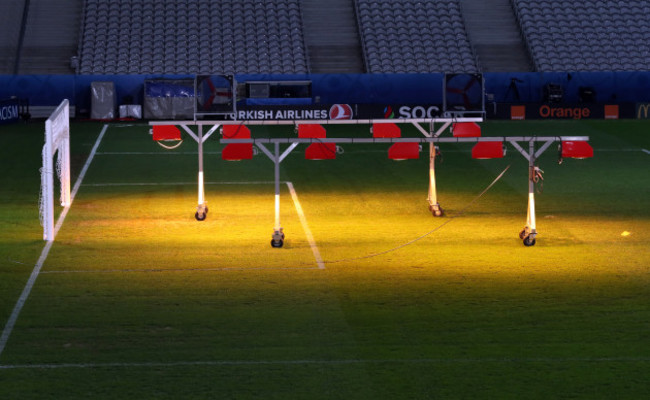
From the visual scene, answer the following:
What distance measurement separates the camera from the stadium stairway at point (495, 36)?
49.5m

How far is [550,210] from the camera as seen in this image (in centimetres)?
2325

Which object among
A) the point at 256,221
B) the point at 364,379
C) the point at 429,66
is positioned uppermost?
the point at 429,66

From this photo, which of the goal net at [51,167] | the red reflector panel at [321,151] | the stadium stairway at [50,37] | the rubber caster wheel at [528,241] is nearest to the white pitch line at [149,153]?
the goal net at [51,167]

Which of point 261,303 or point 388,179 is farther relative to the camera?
point 388,179

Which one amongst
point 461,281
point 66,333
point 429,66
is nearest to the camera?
point 66,333

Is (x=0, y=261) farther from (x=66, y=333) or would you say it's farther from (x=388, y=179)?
(x=388, y=179)

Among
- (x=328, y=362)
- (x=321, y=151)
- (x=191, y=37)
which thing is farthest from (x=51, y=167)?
(x=191, y=37)

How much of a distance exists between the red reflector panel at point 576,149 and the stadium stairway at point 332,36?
99.6 ft

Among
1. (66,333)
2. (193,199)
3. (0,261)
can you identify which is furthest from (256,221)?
(66,333)

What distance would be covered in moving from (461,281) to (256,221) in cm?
627

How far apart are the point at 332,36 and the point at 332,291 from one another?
117 feet

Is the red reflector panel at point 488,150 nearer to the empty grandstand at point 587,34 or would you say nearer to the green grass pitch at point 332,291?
the green grass pitch at point 332,291

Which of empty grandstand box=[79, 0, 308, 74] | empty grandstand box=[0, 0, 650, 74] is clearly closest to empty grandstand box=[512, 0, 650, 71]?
empty grandstand box=[0, 0, 650, 74]

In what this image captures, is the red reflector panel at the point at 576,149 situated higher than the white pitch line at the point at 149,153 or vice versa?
the white pitch line at the point at 149,153
